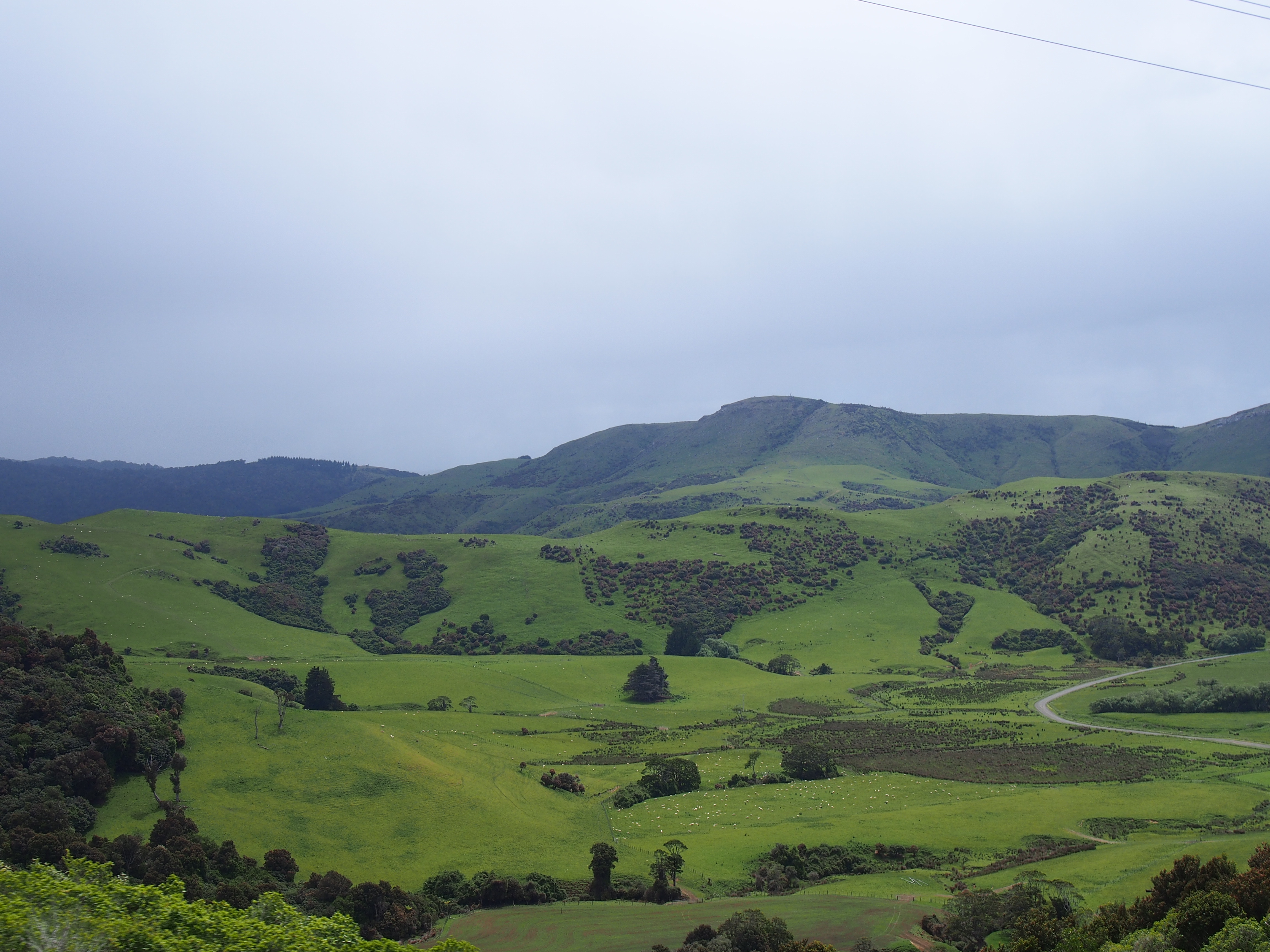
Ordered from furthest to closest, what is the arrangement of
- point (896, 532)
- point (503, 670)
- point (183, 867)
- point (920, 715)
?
point (896, 532) < point (503, 670) < point (920, 715) < point (183, 867)

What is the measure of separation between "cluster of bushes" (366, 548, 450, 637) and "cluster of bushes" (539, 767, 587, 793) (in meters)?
80.7

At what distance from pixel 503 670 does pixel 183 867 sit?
69.0m

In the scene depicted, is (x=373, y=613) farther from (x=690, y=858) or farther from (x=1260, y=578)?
(x=1260, y=578)

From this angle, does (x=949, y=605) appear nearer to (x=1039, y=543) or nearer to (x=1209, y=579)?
(x=1039, y=543)

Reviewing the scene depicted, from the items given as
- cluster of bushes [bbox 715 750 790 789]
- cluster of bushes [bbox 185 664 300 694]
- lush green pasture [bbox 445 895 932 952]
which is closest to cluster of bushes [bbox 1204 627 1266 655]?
cluster of bushes [bbox 715 750 790 789]

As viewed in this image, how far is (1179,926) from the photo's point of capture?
1010 inches

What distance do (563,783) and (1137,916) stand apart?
38370mm

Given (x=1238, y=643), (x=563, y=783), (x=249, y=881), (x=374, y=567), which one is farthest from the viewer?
(x=374, y=567)

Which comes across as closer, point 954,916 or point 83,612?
point 954,916

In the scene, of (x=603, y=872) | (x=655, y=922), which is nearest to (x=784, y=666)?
(x=603, y=872)

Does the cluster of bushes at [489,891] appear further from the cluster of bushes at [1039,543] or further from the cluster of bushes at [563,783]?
the cluster of bushes at [1039,543]

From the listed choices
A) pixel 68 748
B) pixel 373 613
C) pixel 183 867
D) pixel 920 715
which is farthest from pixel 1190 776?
pixel 373 613

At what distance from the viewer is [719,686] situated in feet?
359

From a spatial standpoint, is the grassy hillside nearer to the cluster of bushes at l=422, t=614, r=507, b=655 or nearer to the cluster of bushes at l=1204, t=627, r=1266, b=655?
the cluster of bushes at l=422, t=614, r=507, b=655
